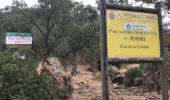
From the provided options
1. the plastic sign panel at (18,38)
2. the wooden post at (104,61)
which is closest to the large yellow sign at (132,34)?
the wooden post at (104,61)

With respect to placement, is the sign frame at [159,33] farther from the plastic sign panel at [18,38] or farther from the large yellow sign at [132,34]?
the plastic sign panel at [18,38]

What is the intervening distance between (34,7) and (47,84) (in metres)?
15.1

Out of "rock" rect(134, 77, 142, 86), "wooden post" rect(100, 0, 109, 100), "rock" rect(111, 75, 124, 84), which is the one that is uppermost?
"wooden post" rect(100, 0, 109, 100)

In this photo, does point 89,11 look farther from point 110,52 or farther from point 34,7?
point 110,52

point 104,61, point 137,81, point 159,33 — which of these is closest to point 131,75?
point 137,81

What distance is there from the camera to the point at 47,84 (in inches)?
387

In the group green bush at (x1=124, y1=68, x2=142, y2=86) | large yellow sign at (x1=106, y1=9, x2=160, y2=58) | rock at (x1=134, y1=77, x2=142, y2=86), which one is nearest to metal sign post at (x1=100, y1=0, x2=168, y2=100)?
large yellow sign at (x1=106, y1=9, x2=160, y2=58)

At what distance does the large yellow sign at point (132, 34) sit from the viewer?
7703 millimetres

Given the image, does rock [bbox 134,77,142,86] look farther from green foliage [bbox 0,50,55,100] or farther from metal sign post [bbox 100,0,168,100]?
metal sign post [bbox 100,0,168,100]

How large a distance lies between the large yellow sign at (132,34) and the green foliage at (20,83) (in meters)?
2.77

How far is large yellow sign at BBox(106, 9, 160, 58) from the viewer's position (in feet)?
25.3

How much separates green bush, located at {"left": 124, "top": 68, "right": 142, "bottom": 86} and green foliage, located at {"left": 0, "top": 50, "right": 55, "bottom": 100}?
804cm

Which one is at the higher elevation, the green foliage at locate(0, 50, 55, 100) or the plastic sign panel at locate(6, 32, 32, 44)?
the plastic sign panel at locate(6, 32, 32, 44)

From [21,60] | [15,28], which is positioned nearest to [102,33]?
[21,60]
